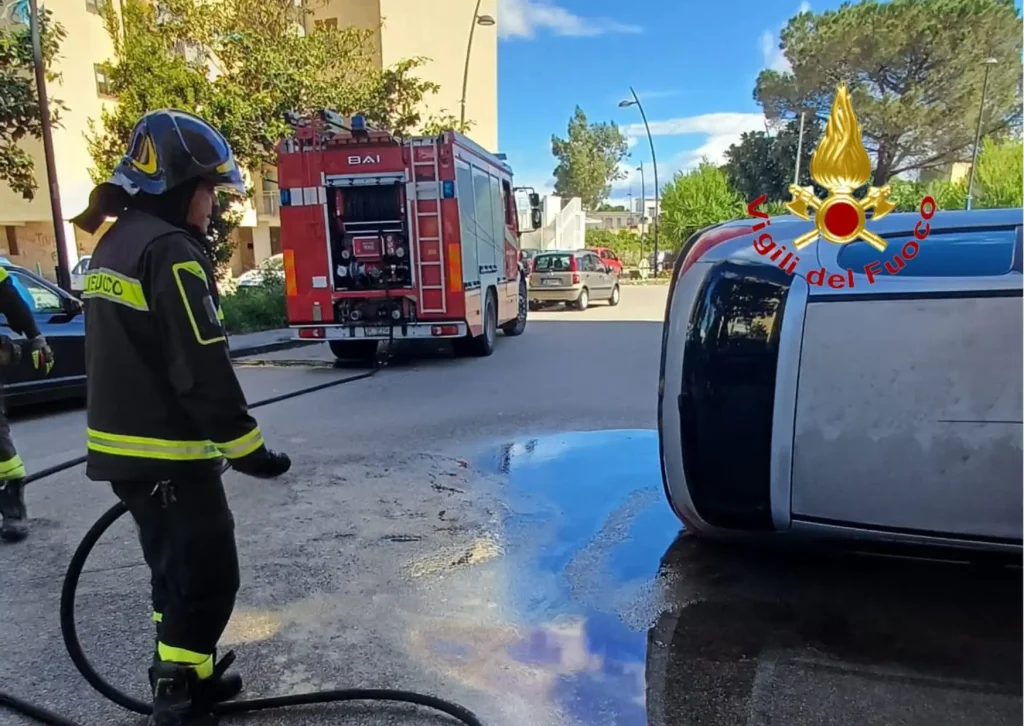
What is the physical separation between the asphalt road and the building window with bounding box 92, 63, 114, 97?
56.3ft

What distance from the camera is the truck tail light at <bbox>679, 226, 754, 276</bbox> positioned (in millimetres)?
3277

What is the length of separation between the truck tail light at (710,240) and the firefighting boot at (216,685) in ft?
7.83

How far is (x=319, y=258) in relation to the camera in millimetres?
9820

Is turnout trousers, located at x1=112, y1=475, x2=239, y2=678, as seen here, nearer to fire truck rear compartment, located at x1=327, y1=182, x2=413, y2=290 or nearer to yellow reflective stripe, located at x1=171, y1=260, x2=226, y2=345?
yellow reflective stripe, located at x1=171, y1=260, x2=226, y2=345

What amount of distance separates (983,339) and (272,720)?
2.79 m

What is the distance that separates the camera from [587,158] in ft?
274

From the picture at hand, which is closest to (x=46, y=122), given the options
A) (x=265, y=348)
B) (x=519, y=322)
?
(x=265, y=348)

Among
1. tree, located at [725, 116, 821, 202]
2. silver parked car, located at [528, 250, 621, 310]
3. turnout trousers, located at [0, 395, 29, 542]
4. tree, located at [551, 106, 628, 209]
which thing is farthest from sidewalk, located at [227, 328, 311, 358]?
tree, located at [551, 106, 628, 209]

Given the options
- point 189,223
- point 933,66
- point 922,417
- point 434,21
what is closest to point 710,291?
point 922,417

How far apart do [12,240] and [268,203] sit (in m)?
10.9

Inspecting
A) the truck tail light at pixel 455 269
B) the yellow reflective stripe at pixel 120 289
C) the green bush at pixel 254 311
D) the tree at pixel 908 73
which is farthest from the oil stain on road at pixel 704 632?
the tree at pixel 908 73

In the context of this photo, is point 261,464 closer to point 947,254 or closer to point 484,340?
point 947,254

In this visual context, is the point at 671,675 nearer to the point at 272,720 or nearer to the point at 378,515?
the point at 272,720

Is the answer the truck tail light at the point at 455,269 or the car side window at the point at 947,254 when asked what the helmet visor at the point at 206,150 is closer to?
the car side window at the point at 947,254
